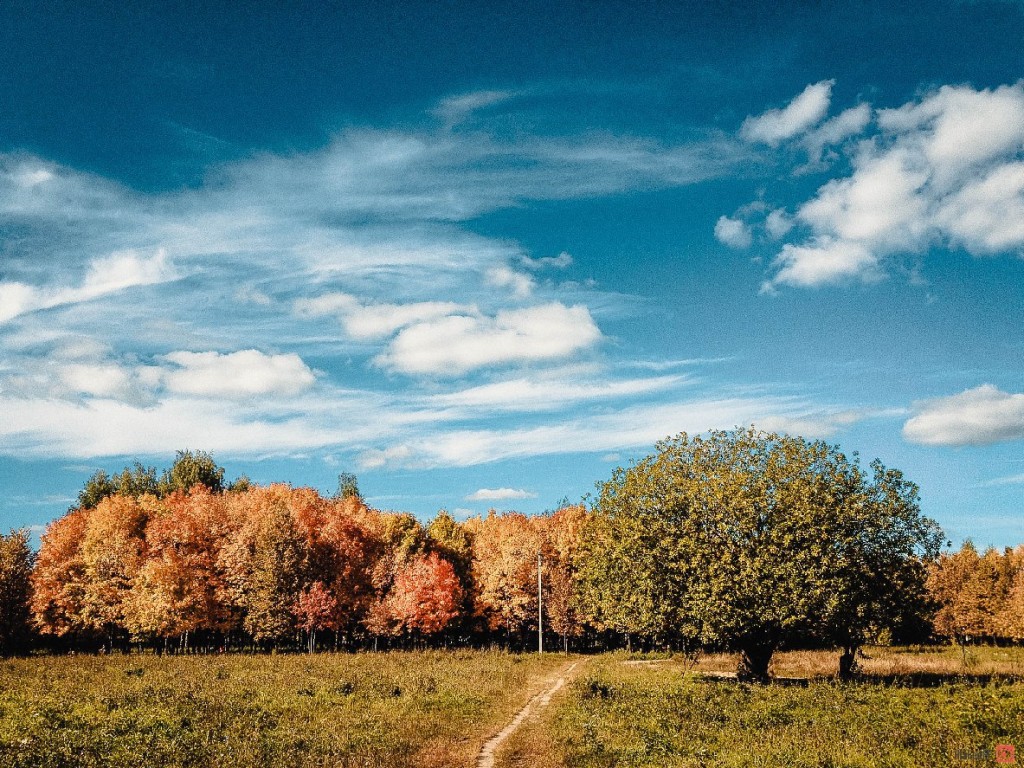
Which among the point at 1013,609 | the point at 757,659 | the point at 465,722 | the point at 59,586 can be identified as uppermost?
the point at 59,586

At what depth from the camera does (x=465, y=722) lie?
25047 millimetres

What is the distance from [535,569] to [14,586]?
162 ft

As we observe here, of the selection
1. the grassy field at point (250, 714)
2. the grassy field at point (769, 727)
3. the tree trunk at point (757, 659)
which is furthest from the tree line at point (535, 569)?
the grassy field at point (250, 714)

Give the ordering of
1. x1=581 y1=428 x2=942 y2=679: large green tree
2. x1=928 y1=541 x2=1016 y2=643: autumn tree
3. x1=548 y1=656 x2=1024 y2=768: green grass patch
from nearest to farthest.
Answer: x1=548 y1=656 x2=1024 y2=768: green grass patch, x1=581 y1=428 x2=942 y2=679: large green tree, x1=928 y1=541 x2=1016 y2=643: autumn tree

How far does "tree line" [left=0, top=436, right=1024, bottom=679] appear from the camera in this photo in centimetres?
3488

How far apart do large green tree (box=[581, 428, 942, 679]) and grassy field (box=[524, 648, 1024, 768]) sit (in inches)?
138

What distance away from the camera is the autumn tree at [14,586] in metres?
63.2

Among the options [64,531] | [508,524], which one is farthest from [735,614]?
[64,531]

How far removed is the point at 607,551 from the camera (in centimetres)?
3809

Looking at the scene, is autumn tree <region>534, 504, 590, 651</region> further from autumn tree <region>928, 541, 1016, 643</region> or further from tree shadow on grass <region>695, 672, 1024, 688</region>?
autumn tree <region>928, 541, 1016, 643</region>

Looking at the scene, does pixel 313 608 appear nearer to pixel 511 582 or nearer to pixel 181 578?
pixel 181 578

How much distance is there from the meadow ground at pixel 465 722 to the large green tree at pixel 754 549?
11.0 feet

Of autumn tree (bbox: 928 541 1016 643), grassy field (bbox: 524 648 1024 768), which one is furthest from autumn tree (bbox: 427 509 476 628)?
autumn tree (bbox: 928 541 1016 643)

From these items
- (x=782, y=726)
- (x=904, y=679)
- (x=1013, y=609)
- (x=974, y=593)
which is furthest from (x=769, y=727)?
(x=974, y=593)
